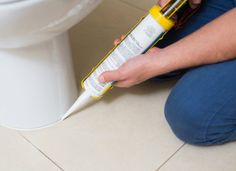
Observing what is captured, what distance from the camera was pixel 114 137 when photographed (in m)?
0.78

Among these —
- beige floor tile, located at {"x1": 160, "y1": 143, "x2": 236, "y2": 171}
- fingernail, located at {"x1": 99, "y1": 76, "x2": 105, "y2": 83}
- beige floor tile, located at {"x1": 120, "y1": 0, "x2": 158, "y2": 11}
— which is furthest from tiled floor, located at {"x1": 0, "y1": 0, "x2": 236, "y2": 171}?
beige floor tile, located at {"x1": 120, "y1": 0, "x2": 158, "y2": 11}

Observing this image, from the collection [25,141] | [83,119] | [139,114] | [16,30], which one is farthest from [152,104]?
[16,30]

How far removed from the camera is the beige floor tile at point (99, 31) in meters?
0.93

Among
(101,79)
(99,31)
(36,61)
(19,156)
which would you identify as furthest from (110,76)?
(99,31)

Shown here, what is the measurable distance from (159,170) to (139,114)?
14 cm

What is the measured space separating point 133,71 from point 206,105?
0.45 ft

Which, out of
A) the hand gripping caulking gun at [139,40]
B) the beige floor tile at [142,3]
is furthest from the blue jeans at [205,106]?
the beige floor tile at [142,3]

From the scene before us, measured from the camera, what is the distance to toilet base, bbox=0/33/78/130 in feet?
2.24

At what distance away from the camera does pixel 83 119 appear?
2.66 feet

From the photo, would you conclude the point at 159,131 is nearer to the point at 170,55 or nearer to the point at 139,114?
the point at 139,114

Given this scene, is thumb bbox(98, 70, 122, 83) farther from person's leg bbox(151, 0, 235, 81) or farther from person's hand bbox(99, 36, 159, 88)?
person's leg bbox(151, 0, 235, 81)

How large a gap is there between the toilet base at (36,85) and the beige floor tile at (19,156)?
32 millimetres

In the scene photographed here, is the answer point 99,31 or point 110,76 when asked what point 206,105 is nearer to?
point 110,76

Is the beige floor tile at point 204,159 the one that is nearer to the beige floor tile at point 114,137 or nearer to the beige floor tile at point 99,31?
the beige floor tile at point 114,137
